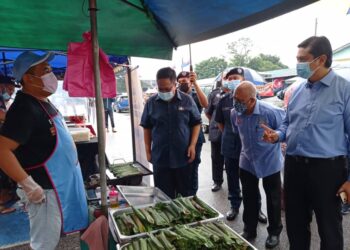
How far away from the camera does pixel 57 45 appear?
3262 millimetres

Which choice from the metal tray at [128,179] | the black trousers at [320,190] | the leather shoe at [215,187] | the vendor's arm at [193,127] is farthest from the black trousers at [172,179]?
the leather shoe at [215,187]

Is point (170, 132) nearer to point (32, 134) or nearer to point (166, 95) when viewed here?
point (166, 95)

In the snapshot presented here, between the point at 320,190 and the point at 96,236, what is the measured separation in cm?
174

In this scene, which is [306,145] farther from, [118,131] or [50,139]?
[118,131]

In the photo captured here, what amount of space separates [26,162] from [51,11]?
1.53 m

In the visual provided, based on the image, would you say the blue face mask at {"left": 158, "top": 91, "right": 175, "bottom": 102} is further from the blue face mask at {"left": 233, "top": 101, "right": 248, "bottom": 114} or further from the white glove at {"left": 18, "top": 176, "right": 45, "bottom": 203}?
the white glove at {"left": 18, "top": 176, "right": 45, "bottom": 203}

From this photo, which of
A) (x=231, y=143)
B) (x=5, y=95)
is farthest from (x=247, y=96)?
(x=5, y=95)

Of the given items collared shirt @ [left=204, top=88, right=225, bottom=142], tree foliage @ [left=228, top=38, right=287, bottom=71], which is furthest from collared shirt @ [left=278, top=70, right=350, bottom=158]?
tree foliage @ [left=228, top=38, right=287, bottom=71]

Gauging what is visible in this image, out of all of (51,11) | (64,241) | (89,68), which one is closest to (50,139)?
(89,68)

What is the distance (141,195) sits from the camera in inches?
98.3

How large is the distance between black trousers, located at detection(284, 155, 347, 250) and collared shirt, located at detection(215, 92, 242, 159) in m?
1.19

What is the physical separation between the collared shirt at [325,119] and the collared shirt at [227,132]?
1311 mm

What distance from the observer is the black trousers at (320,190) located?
202 cm

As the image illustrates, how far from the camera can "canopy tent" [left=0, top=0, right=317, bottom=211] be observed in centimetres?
199
